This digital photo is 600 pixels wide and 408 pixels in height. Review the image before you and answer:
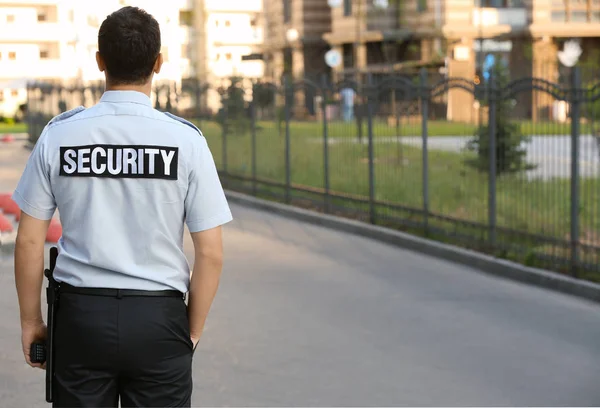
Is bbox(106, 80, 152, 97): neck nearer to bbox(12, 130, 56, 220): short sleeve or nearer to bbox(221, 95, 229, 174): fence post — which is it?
bbox(12, 130, 56, 220): short sleeve

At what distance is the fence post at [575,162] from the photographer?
1208cm

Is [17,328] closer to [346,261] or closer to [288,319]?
[288,319]

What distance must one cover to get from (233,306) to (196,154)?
697 cm

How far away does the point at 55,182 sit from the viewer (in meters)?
4.05

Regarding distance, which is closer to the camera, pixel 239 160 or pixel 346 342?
pixel 346 342

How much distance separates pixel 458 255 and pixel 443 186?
159 cm

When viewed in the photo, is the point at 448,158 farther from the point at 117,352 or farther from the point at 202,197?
the point at 117,352

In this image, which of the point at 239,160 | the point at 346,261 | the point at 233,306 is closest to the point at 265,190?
the point at 239,160

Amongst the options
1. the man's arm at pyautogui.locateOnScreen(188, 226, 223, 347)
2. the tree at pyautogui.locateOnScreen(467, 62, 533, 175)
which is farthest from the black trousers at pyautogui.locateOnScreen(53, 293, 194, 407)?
the tree at pyautogui.locateOnScreen(467, 62, 533, 175)

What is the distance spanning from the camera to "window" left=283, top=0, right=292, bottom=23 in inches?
3233

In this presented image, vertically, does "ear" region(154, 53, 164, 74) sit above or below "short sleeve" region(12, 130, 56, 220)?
above

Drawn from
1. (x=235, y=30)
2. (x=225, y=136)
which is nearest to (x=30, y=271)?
(x=225, y=136)

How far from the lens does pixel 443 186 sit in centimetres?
1528

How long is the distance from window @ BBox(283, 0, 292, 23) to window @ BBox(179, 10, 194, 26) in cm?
2428
